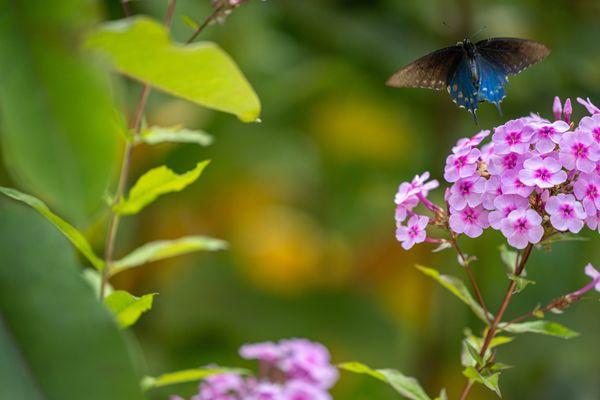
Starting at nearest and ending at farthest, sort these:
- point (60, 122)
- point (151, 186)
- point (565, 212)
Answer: point (60, 122), point (565, 212), point (151, 186)

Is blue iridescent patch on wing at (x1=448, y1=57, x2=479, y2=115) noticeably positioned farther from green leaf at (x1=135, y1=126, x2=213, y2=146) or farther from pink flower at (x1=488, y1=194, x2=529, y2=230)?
green leaf at (x1=135, y1=126, x2=213, y2=146)

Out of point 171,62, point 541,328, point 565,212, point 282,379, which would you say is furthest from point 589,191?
point 282,379

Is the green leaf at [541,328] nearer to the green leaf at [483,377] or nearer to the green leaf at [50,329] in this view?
the green leaf at [483,377]

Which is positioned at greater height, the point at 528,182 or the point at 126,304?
the point at 528,182

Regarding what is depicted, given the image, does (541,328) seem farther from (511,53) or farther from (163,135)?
(163,135)

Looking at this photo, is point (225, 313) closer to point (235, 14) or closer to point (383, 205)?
point (383, 205)

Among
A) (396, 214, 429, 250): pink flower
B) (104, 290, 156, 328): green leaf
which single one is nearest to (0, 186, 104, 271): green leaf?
(104, 290, 156, 328): green leaf
